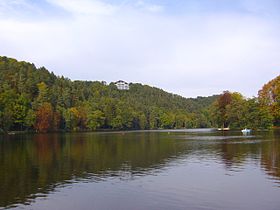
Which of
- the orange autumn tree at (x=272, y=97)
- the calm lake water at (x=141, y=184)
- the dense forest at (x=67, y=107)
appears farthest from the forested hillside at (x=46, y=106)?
the calm lake water at (x=141, y=184)

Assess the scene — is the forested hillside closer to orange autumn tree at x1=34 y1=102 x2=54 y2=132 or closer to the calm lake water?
orange autumn tree at x1=34 y1=102 x2=54 y2=132

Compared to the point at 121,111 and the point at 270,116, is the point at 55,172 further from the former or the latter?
the point at 121,111

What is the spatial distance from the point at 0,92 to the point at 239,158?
364ft

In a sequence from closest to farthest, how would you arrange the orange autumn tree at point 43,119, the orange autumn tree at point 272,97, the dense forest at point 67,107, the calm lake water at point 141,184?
the calm lake water at point 141,184, the orange autumn tree at point 272,97, the dense forest at point 67,107, the orange autumn tree at point 43,119

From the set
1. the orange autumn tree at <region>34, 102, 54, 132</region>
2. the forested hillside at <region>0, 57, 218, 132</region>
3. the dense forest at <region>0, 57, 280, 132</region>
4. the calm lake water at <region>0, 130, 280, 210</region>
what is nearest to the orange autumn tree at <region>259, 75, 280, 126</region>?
the dense forest at <region>0, 57, 280, 132</region>

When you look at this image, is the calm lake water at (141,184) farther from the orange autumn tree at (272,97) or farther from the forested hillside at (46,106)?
the orange autumn tree at (272,97)

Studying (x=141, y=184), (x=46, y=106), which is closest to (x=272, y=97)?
(x=46, y=106)

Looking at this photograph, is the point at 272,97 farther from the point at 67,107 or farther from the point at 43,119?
the point at 67,107

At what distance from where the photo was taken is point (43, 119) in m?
137

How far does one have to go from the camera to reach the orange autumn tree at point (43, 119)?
137 metres

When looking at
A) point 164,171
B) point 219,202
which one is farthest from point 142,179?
point 219,202

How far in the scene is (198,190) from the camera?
78.1 ft

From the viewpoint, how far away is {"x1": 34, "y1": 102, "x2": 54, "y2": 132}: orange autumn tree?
137m

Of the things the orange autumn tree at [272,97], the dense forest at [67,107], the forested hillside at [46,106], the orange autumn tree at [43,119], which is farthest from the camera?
the orange autumn tree at [43,119]
